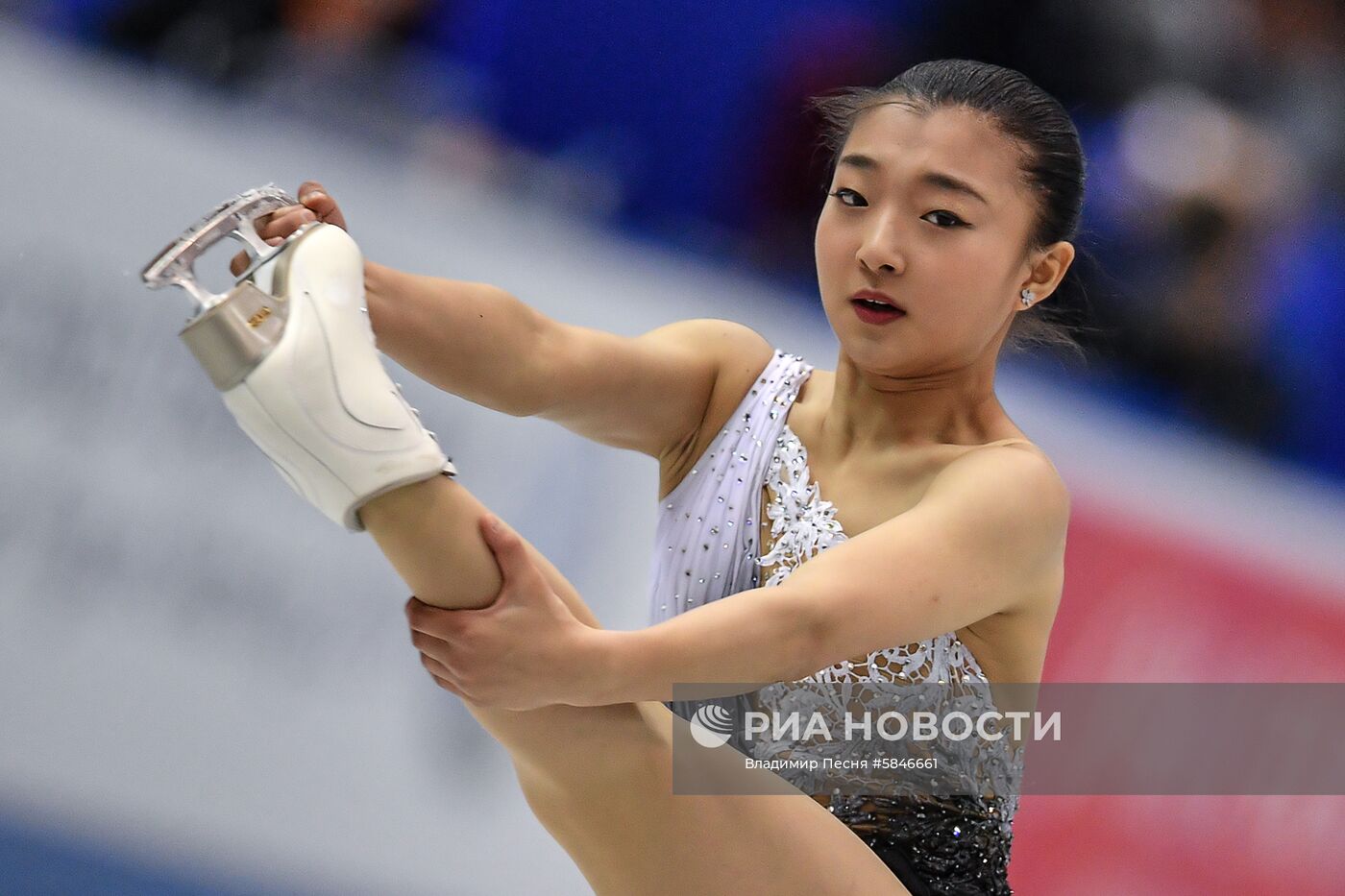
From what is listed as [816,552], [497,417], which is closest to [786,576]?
[816,552]

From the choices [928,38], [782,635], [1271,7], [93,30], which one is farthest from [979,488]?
[1271,7]

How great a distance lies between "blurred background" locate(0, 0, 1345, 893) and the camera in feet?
7.24

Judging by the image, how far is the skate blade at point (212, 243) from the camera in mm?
1164

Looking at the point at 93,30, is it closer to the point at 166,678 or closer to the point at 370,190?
the point at 370,190

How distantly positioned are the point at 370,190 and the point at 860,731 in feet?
4.29

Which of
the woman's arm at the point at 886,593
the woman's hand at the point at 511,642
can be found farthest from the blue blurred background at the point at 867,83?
the woman's hand at the point at 511,642

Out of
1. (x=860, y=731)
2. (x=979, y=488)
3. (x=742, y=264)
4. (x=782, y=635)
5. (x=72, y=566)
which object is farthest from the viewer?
(x=742, y=264)

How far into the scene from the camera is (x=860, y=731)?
5.15ft

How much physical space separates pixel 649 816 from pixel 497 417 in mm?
1226

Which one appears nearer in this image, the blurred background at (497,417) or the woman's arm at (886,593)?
the woman's arm at (886,593)

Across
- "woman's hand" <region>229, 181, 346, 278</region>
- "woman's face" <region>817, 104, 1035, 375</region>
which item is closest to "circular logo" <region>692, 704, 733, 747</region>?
"woman's face" <region>817, 104, 1035, 375</region>

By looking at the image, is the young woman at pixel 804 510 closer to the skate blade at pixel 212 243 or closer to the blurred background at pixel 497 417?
the skate blade at pixel 212 243

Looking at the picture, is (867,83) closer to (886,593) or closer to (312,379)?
(886,593)

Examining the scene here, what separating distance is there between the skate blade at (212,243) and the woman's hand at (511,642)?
10.7 inches
